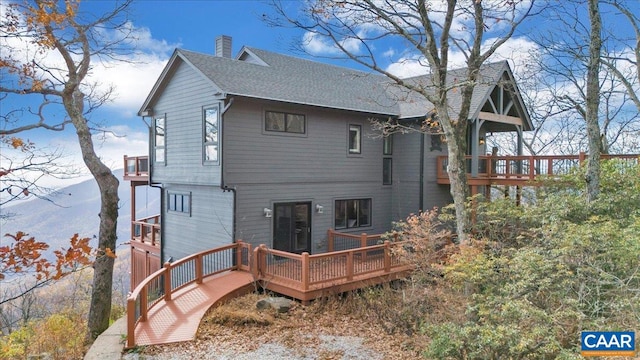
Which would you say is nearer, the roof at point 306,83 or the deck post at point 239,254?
the deck post at point 239,254

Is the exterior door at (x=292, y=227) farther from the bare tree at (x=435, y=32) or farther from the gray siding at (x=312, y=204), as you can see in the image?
the bare tree at (x=435, y=32)

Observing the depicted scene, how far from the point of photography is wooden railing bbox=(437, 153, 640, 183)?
12.9 meters

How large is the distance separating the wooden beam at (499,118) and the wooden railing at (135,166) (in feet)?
43.7

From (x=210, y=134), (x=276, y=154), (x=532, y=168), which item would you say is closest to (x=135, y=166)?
(x=210, y=134)

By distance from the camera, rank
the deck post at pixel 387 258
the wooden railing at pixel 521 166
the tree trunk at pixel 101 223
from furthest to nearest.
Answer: the wooden railing at pixel 521 166 < the deck post at pixel 387 258 < the tree trunk at pixel 101 223

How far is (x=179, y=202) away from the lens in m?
13.3

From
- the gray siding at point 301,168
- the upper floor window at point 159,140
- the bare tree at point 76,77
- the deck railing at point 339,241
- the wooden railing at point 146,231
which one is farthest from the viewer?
the wooden railing at point 146,231

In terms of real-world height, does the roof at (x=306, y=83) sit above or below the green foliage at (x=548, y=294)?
above

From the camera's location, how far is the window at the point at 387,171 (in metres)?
15.5

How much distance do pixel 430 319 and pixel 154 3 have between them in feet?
39.0

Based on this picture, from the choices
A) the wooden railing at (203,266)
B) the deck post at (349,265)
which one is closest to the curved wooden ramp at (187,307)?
the wooden railing at (203,266)

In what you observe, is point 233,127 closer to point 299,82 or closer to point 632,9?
point 299,82

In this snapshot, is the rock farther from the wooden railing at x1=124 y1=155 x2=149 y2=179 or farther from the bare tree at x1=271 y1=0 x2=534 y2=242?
the wooden railing at x1=124 y1=155 x2=149 y2=179

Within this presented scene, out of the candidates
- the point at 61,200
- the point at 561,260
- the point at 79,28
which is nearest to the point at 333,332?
the point at 561,260
